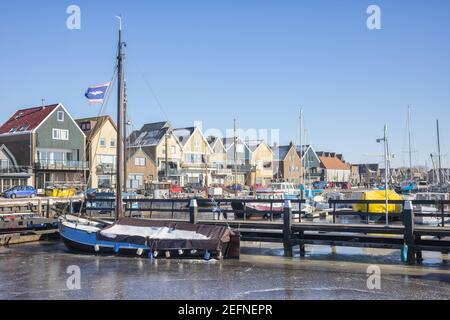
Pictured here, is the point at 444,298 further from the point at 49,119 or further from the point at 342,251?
the point at 49,119

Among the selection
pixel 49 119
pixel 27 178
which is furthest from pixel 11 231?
pixel 49 119

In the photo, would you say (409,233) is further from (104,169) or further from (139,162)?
(139,162)

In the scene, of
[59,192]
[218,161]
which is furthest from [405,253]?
[218,161]

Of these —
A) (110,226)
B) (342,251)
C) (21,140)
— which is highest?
(21,140)

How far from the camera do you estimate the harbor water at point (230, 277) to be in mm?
14555

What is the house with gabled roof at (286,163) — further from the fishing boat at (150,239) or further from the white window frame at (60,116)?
the fishing boat at (150,239)

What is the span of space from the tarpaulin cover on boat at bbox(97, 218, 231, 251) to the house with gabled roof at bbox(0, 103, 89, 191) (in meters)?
40.0

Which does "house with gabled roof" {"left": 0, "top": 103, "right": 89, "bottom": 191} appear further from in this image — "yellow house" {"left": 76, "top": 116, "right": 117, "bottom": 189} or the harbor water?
the harbor water

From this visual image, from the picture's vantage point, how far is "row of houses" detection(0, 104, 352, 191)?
203ft

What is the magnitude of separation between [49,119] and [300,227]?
Answer: 168 ft

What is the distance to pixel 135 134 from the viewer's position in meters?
89.8

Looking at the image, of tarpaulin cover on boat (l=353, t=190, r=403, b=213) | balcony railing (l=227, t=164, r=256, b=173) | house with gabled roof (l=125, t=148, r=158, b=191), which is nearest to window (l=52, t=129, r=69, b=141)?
house with gabled roof (l=125, t=148, r=158, b=191)

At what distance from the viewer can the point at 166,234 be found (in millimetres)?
20891
